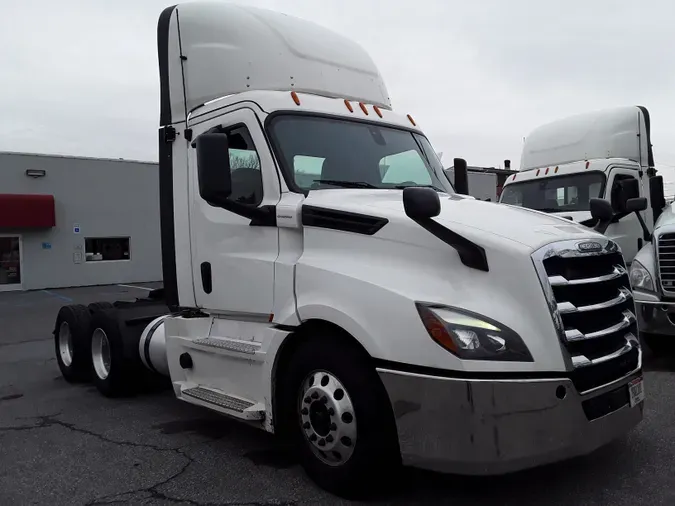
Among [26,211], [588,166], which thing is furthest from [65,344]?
[26,211]

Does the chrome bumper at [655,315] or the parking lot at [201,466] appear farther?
the chrome bumper at [655,315]

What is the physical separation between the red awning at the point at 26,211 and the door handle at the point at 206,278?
66.1 feet

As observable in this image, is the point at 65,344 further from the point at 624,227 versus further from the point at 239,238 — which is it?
the point at 624,227

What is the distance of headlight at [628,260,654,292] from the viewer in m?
6.98

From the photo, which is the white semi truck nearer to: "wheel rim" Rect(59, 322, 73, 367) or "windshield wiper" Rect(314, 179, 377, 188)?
"windshield wiper" Rect(314, 179, 377, 188)

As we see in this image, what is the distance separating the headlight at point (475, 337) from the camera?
10.6 ft

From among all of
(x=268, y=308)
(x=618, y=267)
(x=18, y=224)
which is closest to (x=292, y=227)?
(x=268, y=308)

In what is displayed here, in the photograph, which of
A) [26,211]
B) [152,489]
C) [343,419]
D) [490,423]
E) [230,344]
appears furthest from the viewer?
[26,211]

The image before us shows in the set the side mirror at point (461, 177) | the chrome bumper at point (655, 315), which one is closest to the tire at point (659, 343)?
the chrome bumper at point (655, 315)

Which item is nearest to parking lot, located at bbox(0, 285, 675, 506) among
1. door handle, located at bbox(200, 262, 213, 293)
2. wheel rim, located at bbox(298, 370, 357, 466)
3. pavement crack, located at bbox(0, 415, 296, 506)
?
pavement crack, located at bbox(0, 415, 296, 506)

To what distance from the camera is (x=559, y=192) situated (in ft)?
32.9

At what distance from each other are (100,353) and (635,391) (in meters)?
5.53

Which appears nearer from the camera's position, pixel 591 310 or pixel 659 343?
pixel 591 310

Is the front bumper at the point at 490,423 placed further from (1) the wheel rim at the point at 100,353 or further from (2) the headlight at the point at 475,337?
(1) the wheel rim at the point at 100,353
